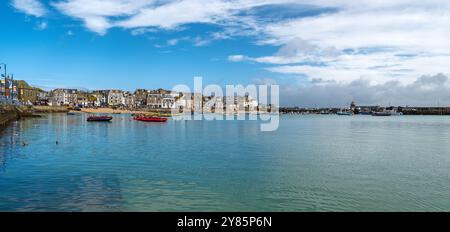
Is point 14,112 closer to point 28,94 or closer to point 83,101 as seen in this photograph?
point 28,94

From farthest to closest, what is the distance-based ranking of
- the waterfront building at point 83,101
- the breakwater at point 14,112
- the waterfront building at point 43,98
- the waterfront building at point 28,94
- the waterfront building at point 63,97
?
the waterfront building at point 83,101, the waterfront building at point 63,97, the waterfront building at point 43,98, the waterfront building at point 28,94, the breakwater at point 14,112

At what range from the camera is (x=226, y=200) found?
14.4 m

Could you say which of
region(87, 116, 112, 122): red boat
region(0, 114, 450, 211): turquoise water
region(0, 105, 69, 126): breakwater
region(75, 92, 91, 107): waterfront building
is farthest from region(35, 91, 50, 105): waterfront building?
region(0, 114, 450, 211): turquoise water

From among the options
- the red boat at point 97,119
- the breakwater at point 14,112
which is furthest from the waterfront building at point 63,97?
the red boat at point 97,119

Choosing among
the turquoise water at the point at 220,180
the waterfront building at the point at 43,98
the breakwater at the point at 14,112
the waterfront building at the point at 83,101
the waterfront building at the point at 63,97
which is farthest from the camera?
the waterfront building at the point at 83,101

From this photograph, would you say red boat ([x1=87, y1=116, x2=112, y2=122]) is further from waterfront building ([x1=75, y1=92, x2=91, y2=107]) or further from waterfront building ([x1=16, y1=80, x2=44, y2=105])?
waterfront building ([x1=75, y1=92, x2=91, y2=107])

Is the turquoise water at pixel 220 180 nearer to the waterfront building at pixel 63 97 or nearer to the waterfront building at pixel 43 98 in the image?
the waterfront building at pixel 43 98

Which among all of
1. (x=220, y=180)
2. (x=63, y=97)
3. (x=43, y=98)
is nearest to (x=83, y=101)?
(x=63, y=97)

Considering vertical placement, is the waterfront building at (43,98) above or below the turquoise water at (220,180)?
above

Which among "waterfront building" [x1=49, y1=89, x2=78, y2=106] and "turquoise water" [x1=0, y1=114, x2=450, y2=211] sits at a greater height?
"waterfront building" [x1=49, y1=89, x2=78, y2=106]

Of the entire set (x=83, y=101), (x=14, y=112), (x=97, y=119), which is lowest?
(x=97, y=119)

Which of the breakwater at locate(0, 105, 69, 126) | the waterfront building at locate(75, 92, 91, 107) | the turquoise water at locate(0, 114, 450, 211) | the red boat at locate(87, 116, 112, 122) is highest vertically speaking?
the waterfront building at locate(75, 92, 91, 107)

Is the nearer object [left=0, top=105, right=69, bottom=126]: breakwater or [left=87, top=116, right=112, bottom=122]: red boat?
[left=0, top=105, right=69, bottom=126]: breakwater
